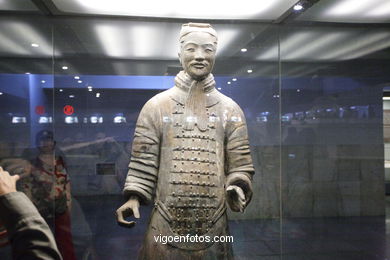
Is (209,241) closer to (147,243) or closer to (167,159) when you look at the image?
(147,243)

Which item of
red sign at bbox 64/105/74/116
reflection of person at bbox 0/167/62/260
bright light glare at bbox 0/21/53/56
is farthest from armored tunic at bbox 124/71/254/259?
bright light glare at bbox 0/21/53/56

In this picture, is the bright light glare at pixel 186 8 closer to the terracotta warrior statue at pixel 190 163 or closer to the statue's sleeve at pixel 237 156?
the terracotta warrior statue at pixel 190 163

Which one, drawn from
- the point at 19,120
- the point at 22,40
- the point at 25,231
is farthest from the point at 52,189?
the point at 25,231

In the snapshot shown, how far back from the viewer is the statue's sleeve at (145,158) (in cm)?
257

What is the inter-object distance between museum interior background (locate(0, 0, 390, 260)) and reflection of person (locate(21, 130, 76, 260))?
78 mm

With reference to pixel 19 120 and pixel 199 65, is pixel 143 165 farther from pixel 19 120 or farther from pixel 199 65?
pixel 19 120

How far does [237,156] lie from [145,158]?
2.10 feet

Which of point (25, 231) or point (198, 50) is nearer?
point (25, 231)

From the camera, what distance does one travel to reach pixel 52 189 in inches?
147

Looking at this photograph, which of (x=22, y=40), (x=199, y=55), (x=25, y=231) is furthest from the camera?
(x=22, y=40)

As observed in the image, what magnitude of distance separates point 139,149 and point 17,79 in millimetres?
1715

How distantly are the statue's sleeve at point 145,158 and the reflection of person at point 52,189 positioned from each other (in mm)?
1421

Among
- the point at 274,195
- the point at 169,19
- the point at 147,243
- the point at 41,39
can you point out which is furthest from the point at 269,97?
the point at 41,39
